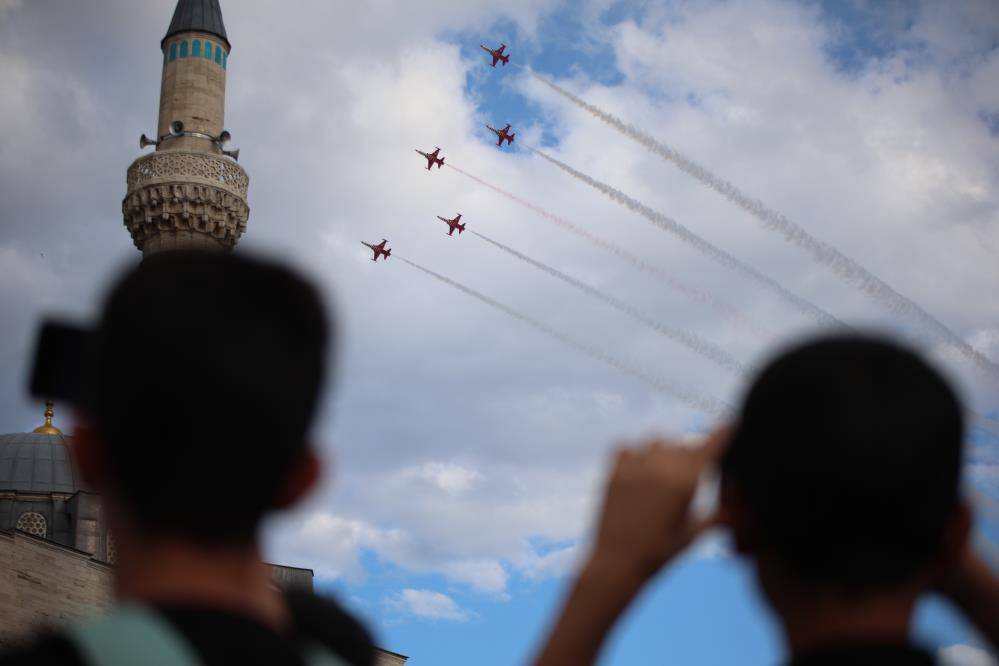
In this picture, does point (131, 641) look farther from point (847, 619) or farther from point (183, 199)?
point (183, 199)

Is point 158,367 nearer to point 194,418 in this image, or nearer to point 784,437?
point 194,418

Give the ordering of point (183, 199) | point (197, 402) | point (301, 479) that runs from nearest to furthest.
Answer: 1. point (197, 402)
2. point (301, 479)
3. point (183, 199)

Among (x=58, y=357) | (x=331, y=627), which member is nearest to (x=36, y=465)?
(x=331, y=627)

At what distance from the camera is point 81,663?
151cm

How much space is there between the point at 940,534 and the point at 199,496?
108cm

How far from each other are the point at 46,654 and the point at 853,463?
1.11 metres

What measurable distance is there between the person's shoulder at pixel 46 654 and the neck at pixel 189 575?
0.15 metres

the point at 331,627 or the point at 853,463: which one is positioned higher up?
the point at 331,627

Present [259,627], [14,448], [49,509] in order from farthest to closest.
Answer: [14,448] < [49,509] < [259,627]

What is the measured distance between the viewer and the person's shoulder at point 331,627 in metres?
2.93

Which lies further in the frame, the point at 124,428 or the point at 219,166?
the point at 219,166

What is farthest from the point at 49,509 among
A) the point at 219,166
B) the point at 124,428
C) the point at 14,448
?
the point at 124,428

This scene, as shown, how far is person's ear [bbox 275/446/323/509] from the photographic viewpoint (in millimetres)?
1766

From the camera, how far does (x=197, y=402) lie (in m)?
1.67
